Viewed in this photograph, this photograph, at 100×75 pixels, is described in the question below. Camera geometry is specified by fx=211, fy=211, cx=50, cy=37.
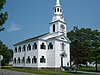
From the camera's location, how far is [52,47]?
178 ft

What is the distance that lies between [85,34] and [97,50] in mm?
21402

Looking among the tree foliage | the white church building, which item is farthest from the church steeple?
the tree foliage

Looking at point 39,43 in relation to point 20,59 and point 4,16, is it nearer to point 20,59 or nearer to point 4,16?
point 20,59

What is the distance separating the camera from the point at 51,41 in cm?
5478

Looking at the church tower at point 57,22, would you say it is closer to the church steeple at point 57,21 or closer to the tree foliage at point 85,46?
the church steeple at point 57,21

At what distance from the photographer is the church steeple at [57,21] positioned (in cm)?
5722

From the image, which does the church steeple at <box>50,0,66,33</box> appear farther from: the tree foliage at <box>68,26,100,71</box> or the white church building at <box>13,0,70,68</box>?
the tree foliage at <box>68,26,100,71</box>

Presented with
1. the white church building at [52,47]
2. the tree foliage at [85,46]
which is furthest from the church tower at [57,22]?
the tree foliage at [85,46]

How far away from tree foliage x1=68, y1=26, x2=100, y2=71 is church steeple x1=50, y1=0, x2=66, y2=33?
5860mm

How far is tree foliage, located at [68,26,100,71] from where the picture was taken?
143ft

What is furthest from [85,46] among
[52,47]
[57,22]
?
[57,22]

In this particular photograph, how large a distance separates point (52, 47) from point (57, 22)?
7389 mm

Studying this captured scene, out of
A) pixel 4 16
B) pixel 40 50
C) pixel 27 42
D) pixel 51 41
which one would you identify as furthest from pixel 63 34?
pixel 4 16

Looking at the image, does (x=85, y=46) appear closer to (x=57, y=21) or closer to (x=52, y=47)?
(x=52, y=47)
